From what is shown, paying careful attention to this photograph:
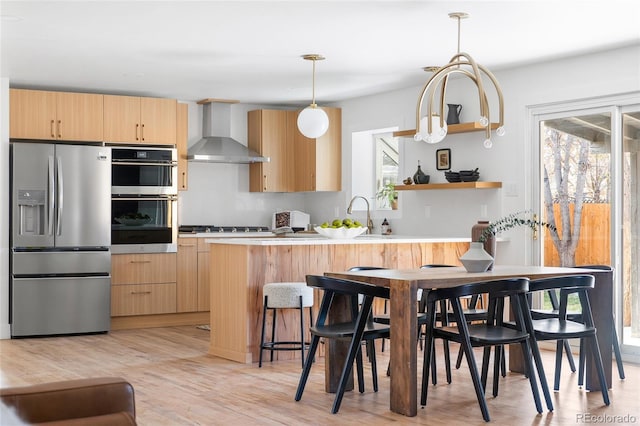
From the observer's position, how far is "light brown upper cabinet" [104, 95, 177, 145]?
7918 millimetres

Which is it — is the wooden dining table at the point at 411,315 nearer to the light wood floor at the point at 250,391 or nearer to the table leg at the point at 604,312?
the table leg at the point at 604,312

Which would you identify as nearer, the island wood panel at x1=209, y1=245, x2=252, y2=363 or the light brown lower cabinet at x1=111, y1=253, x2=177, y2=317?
the island wood panel at x1=209, y1=245, x2=252, y2=363

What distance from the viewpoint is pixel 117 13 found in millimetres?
5125

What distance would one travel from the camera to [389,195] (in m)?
8.54

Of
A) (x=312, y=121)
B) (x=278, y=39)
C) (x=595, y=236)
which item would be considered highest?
(x=278, y=39)

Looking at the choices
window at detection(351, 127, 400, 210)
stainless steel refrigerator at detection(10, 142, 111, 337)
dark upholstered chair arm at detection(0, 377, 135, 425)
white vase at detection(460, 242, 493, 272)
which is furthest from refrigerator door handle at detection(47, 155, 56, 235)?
dark upholstered chair arm at detection(0, 377, 135, 425)

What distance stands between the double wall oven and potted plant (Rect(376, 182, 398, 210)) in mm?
2097

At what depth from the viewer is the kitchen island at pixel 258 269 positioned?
5996 millimetres

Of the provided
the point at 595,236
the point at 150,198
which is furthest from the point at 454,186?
the point at 150,198

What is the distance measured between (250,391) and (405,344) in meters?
1.16

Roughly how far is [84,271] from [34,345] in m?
0.88

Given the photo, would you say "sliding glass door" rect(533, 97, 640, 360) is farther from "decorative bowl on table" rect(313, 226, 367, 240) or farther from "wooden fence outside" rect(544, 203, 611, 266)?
"decorative bowl on table" rect(313, 226, 367, 240)

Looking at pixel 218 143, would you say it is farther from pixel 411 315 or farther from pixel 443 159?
pixel 411 315

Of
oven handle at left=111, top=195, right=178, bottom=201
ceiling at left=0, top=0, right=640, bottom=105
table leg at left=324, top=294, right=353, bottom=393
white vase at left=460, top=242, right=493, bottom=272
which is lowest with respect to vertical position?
table leg at left=324, top=294, right=353, bottom=393
